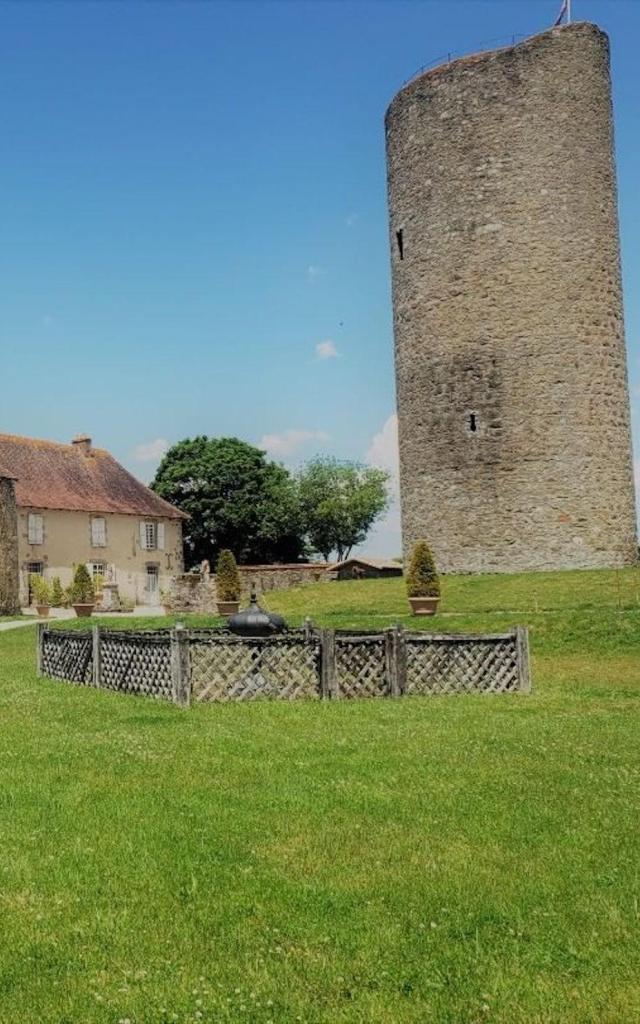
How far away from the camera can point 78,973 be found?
4309mm

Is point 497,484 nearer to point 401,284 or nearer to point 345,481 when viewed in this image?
point 401,284

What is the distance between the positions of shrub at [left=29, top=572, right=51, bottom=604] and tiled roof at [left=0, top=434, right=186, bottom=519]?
12.9 feet

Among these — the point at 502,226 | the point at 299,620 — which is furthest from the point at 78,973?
the point at 502,226

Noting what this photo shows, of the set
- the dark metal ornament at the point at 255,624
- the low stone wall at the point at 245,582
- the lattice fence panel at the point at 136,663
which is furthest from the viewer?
the low stone wall at the point at 245,582

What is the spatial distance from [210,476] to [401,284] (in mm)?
33856

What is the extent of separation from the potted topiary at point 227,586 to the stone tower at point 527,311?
6.78m

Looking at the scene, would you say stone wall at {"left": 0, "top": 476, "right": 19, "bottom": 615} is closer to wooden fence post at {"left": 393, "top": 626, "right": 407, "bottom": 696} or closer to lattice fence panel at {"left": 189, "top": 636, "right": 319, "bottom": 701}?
lattice fence panel at {"left": 189, "top": 636, "right": 319, "bottom": 701}

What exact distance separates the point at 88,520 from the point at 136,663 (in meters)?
38.3

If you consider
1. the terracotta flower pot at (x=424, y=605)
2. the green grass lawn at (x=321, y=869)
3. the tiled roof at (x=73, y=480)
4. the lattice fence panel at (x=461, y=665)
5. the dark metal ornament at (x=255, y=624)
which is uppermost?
the tiled roof at (x=73, y=480)

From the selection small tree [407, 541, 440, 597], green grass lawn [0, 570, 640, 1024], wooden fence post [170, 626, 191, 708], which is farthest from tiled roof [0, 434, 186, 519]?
green grass lawn [0, 570, 640, 1024]

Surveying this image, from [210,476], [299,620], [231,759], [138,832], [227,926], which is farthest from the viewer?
[210,476]

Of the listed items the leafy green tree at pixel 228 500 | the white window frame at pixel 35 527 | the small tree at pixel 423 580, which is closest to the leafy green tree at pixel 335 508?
the leafy green tree at pixel 228 500

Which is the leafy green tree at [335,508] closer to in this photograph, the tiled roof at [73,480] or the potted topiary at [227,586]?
the tiled roof at [73,480]

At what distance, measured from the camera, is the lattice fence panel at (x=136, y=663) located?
13.2 m
